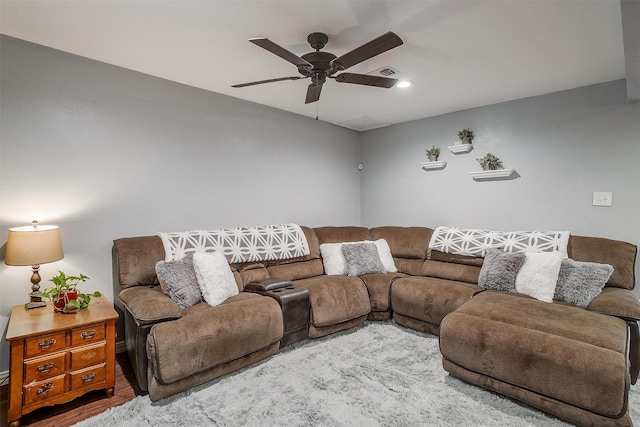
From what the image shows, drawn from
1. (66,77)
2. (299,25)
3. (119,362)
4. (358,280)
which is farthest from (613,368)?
(66,77)

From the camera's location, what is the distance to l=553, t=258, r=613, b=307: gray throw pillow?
8.42 feet

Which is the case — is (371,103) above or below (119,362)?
above

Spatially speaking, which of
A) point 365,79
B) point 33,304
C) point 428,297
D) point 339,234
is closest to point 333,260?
point 339,234

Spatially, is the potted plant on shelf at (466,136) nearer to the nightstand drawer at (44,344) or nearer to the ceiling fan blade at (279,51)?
the ceiling fan blade at (279,51)

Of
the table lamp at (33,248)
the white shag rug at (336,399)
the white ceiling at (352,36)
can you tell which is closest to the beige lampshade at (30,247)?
the table lamp at (33,248)

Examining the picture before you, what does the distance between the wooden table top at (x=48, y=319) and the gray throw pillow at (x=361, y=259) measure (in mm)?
2312

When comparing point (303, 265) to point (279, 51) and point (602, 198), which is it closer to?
point (279, 51)

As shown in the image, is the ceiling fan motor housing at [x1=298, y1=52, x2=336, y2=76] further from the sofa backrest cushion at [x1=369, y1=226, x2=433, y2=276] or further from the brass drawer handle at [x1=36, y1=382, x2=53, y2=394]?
the brass drawer handle at [x1=36, y1=382, x2=53, y2=394]

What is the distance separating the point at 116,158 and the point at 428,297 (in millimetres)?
3138

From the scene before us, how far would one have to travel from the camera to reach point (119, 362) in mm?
2666

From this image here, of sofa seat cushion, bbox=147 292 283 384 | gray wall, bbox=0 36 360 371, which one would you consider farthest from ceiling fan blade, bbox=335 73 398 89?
sofa seat cushion, bbox=147 292 283 384

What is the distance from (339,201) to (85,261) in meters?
3.26

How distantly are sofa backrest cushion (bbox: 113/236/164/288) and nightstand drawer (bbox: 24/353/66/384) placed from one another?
682mm

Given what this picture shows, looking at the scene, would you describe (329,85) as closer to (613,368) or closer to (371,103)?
(371,103)
